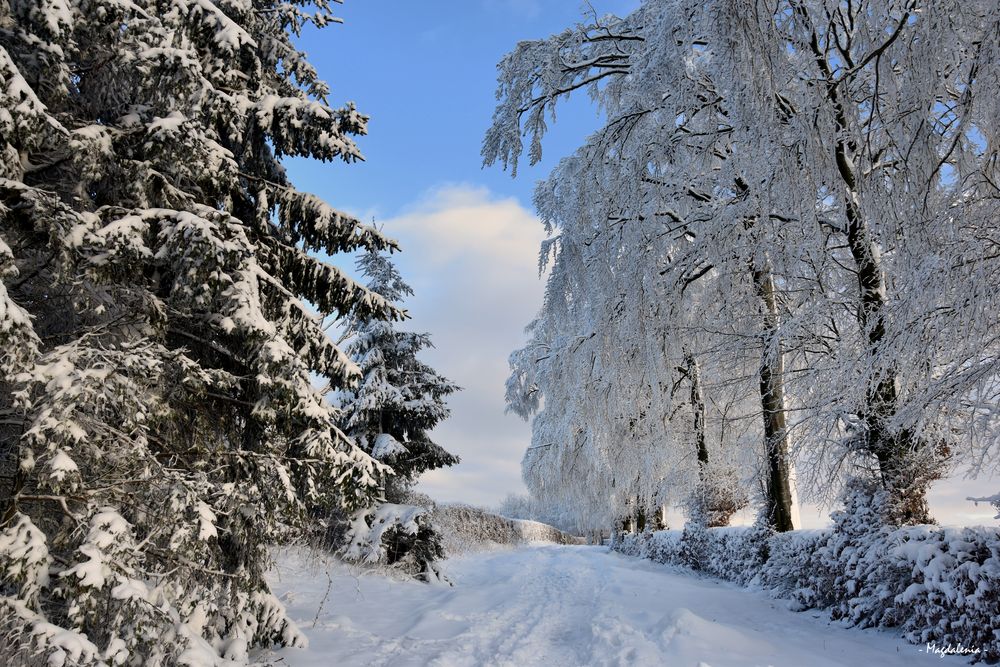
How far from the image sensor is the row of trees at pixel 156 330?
12.8 ft

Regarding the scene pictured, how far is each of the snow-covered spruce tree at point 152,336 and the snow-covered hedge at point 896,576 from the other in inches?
228

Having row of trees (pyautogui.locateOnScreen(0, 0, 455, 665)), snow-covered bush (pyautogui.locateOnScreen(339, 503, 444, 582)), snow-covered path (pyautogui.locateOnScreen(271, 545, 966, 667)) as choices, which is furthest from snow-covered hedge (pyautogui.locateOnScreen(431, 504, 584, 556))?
row of trees (pyautogui.locateOnScreen(0, 0, 455, 665))

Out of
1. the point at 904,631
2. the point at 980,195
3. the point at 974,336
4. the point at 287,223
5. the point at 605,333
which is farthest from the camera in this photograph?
the point at 605,333

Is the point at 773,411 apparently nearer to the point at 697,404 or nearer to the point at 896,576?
the point at 896,576

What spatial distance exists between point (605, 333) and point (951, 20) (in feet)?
16.5

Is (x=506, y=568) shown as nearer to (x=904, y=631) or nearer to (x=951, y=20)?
(x=904, y=631)

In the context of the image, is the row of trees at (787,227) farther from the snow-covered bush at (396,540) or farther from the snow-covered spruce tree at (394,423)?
the snow-covered bush at (396,540)

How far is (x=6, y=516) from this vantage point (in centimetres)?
396

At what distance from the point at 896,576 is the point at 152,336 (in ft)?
26.8

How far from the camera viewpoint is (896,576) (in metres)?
6.42

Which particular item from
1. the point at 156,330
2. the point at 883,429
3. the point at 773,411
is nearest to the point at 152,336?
the point at 156,330

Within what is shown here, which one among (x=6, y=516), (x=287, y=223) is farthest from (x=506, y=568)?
(x=6, y=516)

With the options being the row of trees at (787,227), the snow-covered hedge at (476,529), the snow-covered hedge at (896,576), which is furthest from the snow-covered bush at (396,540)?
the snow-covered hedge at (476,529)

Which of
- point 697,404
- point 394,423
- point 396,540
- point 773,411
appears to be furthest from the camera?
point 394,423
